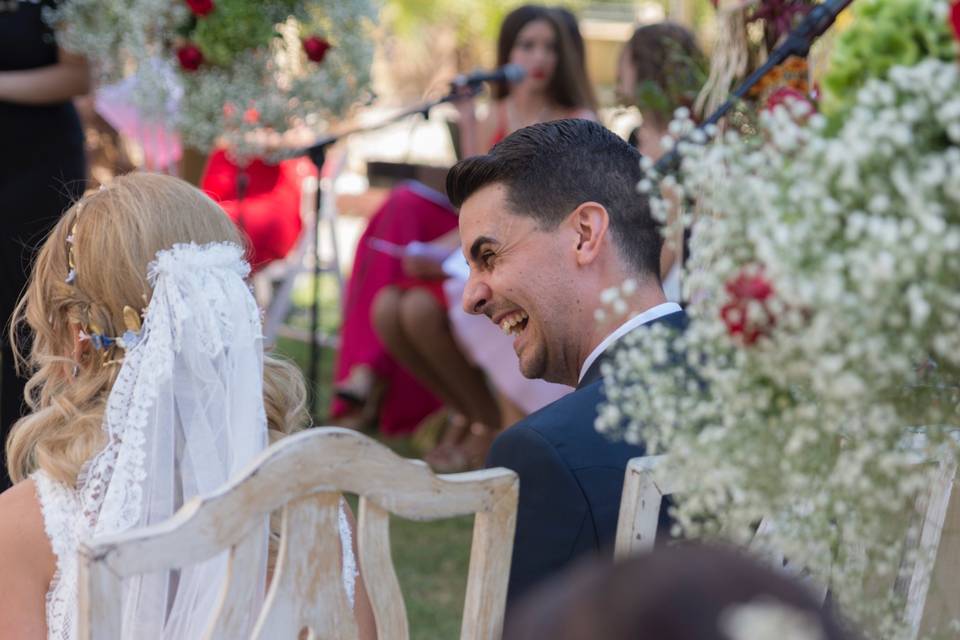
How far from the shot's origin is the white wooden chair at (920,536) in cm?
154

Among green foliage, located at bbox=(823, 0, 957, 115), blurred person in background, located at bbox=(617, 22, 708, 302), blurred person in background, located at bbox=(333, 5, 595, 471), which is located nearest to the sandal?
blurred person in background, located at bbox=(333, 5, 595, 471)

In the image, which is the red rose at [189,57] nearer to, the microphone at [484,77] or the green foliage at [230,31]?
the green foliage at [230,31]

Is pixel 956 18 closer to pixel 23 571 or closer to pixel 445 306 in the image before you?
pixel 23 571

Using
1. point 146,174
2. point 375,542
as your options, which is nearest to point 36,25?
point 146,174

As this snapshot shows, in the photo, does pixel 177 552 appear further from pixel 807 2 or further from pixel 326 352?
pixel 326 352

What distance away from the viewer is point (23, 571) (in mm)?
1971

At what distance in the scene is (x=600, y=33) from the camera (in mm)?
18781

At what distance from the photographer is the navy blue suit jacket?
68.4 inches

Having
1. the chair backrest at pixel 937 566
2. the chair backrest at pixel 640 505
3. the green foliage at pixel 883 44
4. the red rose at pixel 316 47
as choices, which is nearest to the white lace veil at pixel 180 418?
the chair backrest at pixel 640 505

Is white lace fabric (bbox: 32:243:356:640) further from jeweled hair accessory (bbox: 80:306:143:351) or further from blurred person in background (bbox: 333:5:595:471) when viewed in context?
blurred person in background (bbox: 333:5:595:471)

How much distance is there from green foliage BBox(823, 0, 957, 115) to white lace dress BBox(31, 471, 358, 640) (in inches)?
44.8

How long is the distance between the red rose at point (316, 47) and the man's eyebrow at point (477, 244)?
2622 millimetres

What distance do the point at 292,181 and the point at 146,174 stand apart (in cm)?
479

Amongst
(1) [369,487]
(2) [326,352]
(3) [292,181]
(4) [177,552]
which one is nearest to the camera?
(4) [177,552]
